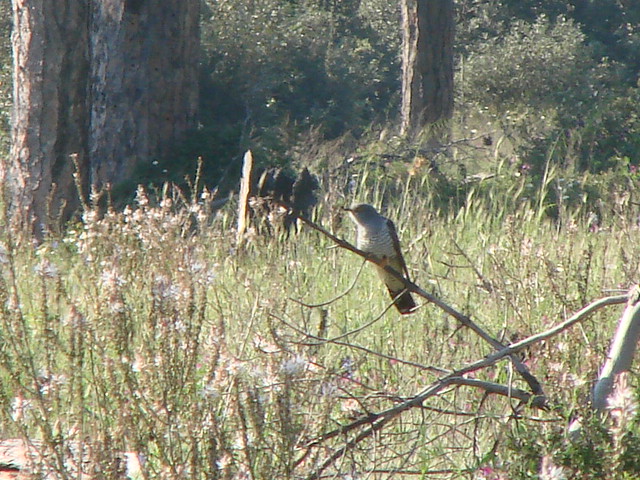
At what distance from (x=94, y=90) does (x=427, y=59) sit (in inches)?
216

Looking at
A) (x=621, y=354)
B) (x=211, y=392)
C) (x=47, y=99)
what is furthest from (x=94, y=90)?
(x=211, y=392)

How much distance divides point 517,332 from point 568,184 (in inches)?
246

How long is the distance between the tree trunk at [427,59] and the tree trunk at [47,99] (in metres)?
5.68

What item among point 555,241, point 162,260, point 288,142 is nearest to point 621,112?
point 288,142

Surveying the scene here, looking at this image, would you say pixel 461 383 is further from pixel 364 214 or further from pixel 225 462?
pixel 364 214

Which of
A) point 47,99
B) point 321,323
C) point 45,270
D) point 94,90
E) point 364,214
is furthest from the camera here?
point 94,90

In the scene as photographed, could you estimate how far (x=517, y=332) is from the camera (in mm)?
3510

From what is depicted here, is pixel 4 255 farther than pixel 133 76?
No

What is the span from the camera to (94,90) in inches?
364

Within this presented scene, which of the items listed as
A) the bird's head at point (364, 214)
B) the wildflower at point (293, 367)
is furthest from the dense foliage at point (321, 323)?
the bird's head at point (364, 214)

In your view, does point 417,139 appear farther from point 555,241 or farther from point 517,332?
point 517,332

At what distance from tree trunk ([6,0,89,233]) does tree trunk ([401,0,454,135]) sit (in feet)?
18.6

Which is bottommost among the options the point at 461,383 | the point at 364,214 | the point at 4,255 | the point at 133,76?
the point at 461,383

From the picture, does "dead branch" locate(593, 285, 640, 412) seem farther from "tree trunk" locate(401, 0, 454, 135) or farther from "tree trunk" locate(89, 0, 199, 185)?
"tree trunk" locate(401, 0, 454, 135)
